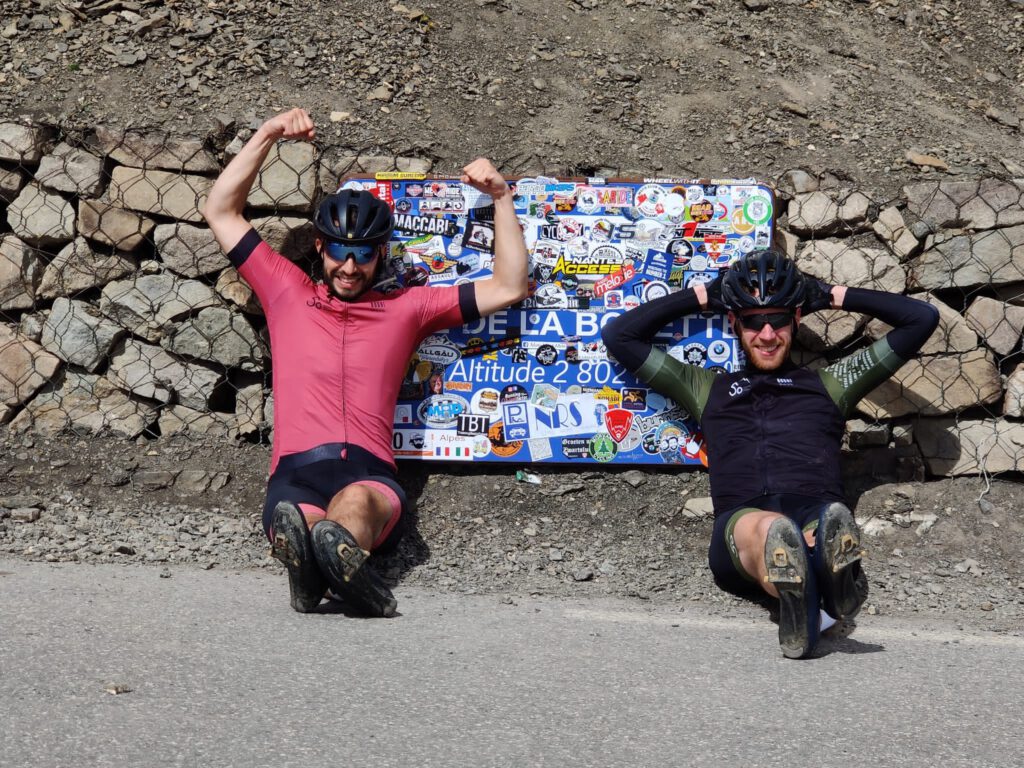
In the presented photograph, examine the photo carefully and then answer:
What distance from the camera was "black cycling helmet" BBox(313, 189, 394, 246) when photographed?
4.49 metres

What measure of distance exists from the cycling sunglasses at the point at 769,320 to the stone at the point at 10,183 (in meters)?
3.52

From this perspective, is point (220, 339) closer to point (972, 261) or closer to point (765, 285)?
point (765, 285)

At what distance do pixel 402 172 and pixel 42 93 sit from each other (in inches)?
81.9

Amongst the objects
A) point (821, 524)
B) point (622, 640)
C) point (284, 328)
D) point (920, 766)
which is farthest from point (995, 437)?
point (284, 328)

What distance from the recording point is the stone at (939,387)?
5.02 m

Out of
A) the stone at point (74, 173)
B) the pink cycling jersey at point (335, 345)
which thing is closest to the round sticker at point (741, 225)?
the pink cycling jersey at point (335, 345)

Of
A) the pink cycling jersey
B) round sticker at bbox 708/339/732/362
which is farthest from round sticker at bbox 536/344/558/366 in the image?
round sticker at bbox 708/339/732/362

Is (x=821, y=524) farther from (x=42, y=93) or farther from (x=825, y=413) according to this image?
(x=42, y=93)

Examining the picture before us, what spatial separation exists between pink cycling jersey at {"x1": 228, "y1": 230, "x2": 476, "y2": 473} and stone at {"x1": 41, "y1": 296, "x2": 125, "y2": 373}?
3.27 ft

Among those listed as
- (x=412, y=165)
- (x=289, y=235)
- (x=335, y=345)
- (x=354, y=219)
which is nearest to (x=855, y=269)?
(x=412, y=165)

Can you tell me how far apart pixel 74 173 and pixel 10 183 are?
0.34m

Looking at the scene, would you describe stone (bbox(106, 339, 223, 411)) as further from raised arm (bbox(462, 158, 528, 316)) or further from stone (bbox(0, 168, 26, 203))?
raised arm (bbox(462, 158, 528, 316))

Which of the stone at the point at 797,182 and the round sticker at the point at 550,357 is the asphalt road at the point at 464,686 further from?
the stone at the point at 797,182

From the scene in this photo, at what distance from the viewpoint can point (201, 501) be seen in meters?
4.82
